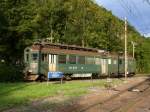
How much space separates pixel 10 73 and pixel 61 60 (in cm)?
560

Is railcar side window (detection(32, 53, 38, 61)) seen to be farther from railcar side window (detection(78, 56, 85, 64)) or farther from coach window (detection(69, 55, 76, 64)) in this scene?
railcar side window (detection(78, 56, 85, 64))

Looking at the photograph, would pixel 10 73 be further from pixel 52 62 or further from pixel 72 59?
pixel 72 59

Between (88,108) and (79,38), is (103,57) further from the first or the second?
(88,108)

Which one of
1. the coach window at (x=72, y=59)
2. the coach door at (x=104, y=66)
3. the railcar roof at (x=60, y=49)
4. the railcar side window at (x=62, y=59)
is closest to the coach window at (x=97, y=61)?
the coach door at (x=104, y=66)

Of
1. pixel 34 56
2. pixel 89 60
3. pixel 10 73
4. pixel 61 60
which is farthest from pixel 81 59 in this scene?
pixel 10 73

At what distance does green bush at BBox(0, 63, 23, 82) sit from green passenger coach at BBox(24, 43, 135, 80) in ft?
2.90

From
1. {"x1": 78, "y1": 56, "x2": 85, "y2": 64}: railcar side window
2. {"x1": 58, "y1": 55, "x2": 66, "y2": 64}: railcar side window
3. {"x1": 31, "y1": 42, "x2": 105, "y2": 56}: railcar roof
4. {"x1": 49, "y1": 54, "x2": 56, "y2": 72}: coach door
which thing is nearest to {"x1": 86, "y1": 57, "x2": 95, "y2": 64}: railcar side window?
{"x1": 31, "y1": 42, "x2": 105, "y2": 56}: railcar roof

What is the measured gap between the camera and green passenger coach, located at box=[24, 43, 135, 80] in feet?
129

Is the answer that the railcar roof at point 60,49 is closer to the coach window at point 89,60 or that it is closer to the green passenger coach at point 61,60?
the green passenger coach at point 61,60

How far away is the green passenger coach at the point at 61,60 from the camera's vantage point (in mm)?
39281

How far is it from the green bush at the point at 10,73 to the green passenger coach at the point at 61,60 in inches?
34.8

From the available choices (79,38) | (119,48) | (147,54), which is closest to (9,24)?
(79,38)

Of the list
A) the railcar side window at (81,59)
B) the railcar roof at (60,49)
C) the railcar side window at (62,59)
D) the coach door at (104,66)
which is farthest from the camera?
the coach door at (104,66)

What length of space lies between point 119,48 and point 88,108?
5963 cm
